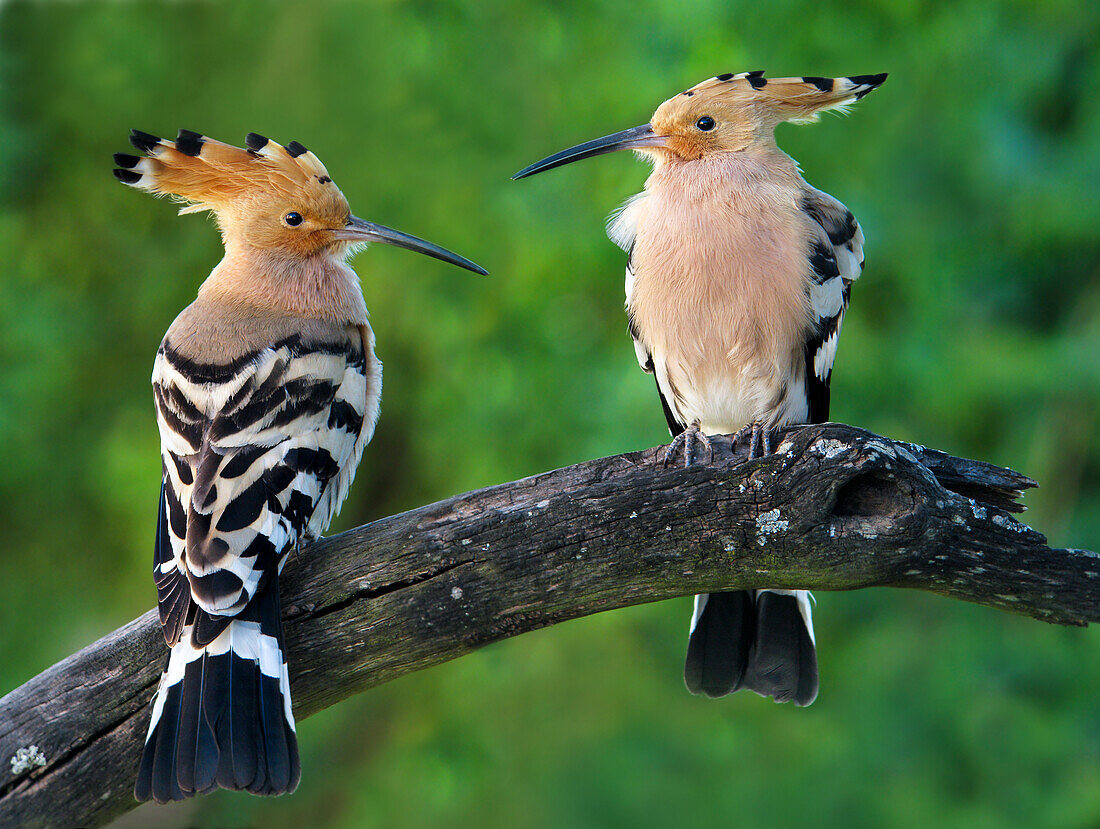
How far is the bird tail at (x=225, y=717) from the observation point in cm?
180

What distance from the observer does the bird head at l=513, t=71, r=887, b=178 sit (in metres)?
2.49

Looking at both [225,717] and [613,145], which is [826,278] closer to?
[613,145]

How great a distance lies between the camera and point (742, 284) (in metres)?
2.34

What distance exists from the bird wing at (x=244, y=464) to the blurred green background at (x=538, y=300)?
149 cm

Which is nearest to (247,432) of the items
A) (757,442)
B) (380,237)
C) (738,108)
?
(380,237)

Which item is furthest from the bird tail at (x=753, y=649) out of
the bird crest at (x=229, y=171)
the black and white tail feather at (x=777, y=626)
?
the bird crest at (x=229, y=171)

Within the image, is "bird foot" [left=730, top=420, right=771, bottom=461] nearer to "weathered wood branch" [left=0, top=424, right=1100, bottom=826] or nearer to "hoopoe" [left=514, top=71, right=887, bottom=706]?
"weathered wood branch" [left=0, top=424, right=1100, bottom=826]

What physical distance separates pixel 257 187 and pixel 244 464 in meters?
0.74

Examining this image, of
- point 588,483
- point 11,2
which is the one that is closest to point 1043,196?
point 588,483

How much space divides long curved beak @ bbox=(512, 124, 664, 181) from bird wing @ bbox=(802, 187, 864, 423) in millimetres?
383

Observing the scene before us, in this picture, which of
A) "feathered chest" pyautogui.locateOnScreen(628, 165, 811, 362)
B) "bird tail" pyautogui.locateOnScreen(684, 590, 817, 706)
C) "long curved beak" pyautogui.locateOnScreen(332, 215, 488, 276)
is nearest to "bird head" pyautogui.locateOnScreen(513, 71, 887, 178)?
"feathered chest" pyautogui.locateOnScreen(628, 165, 811, 362)

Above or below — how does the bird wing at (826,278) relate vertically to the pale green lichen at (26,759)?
above

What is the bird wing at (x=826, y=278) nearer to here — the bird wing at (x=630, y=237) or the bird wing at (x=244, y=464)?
the bird wing at (x=630, y=237)

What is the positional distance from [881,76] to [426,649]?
1555 millimetres
